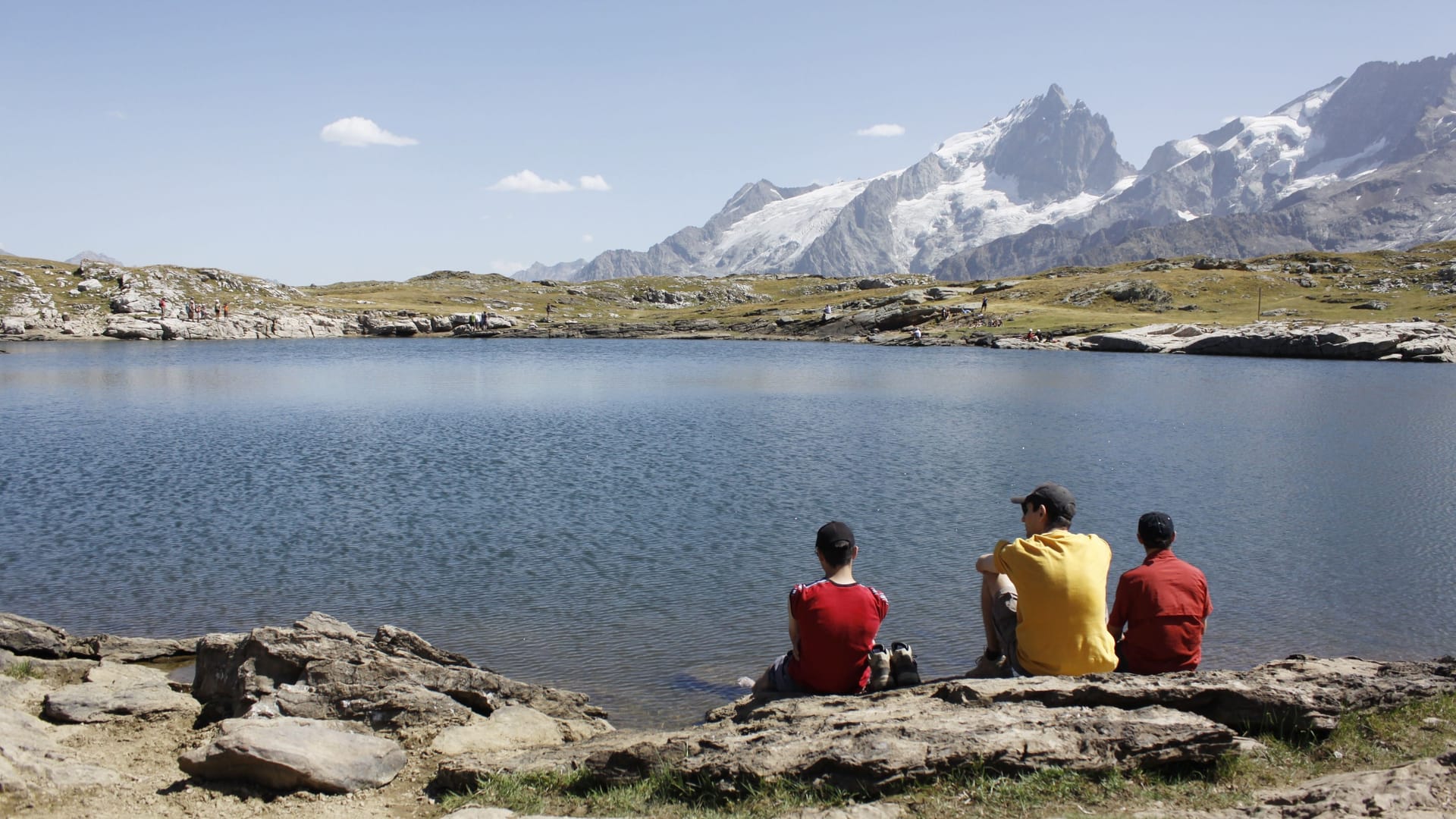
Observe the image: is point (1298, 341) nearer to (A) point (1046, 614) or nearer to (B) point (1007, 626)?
(B) point (1007, 626)

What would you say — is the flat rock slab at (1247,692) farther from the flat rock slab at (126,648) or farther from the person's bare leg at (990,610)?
the flat rock slab at (126,648)

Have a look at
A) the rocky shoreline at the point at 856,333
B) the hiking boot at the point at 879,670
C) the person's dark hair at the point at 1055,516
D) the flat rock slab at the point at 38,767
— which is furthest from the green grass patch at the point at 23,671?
the rocky shoreline at the point at 856,333

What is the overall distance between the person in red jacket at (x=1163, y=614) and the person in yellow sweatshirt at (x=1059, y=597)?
372mm

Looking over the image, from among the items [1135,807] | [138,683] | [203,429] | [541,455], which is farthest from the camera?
[203,429]

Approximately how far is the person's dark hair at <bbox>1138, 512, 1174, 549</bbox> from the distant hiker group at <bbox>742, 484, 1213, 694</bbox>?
0.01 m

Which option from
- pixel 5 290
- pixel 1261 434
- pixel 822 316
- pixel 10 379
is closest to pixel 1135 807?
pixel 1261 434

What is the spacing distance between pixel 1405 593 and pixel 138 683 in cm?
2520

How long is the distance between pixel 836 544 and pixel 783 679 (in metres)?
1.92

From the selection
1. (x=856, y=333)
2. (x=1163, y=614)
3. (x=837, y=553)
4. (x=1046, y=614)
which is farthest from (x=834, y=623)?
(x=856, y=333)

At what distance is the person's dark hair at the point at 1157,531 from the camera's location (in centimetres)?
1181

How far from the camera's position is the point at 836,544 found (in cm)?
1105

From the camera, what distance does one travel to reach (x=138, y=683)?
45.5 feet

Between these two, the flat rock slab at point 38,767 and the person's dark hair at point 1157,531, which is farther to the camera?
the person's dark hair at point 1157,531

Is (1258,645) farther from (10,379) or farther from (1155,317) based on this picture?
(1155,317)
